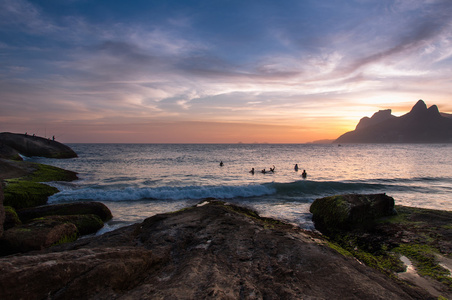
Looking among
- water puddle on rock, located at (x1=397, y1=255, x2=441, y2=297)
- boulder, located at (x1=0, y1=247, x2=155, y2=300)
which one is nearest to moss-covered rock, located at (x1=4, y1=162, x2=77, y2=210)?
boulder, located at (x1=0, y1=247, x2=155, y2=300)

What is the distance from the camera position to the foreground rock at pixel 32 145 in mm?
39781

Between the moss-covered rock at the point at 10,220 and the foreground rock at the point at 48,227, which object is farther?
the moss-covered rock at the point at 10,220

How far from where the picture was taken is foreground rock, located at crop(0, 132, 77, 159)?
39.8 m

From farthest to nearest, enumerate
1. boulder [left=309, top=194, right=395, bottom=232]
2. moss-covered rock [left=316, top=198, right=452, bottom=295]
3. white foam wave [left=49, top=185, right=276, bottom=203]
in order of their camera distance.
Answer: white foam wave [left=49, top=185, right=276, bottom=203] < boulder [left=309, top=194, right=395, bottom=232] < moss-covered rock [left=316, top=198, right=452, bottom=295]

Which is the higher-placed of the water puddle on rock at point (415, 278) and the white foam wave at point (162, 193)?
the water puddle on rock at point (415, 278)

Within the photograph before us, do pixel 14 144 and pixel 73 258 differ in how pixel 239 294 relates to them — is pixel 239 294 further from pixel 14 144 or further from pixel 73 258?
pixel 14 144

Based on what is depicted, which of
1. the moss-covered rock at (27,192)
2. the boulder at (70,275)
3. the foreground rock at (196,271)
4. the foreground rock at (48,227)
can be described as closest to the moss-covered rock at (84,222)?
the foreground rock at (48,227)

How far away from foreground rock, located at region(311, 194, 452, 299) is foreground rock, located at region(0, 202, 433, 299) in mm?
1568

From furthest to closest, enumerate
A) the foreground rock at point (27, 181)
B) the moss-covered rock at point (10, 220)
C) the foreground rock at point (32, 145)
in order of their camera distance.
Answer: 1. the foreground rock at point (32, 145)
2. the foreground rock at point (27, 181)
3. the moss-covered rock at point (10, 220)

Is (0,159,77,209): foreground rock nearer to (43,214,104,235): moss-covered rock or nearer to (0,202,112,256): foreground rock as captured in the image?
(0,202,112,256): foreground rock

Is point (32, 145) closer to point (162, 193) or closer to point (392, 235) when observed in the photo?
point (162, 193)

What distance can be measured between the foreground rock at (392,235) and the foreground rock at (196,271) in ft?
5.15

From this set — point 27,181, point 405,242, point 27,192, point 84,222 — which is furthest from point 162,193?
point 405,242

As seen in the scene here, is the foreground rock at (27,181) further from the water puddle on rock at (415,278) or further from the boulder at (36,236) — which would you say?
the water puddle on rock at (415,278)
